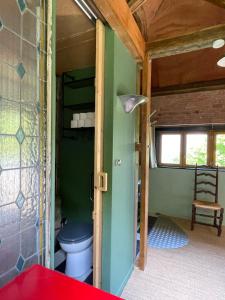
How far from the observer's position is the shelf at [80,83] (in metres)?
2.42

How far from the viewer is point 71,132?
9.03 feet

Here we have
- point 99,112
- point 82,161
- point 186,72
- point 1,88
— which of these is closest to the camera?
point 1,88

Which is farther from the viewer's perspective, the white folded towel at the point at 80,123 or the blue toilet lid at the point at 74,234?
the white folded towel at the point at 80,123

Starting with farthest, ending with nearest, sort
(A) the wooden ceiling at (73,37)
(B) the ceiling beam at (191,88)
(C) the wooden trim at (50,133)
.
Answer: (B) the ceiling beam at (191,88) → (A) the wooden ceiling at (73,37) → (C) the wooden trim at (50,133)

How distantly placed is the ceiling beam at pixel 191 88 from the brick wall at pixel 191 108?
7 centimetres

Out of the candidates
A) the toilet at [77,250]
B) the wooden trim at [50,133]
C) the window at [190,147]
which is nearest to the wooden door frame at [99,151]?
the toilet at [77,250]

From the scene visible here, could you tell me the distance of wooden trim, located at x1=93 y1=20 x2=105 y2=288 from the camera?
62.9 inches

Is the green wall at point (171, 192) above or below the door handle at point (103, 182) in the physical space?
below

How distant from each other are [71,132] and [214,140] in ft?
9.70

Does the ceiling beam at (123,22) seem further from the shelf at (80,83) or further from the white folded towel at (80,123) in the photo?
the white folded towel at (80,123)

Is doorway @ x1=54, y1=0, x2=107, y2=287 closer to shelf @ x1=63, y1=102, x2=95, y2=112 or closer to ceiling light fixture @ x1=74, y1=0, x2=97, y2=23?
shelf @ x1=63, y1=102, x2=95, y2=112

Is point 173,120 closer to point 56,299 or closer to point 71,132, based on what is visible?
point 71,132

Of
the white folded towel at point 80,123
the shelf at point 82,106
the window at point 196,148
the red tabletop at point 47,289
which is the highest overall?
the shelf at point 82,106

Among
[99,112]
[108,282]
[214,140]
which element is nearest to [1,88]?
[99,112]
